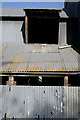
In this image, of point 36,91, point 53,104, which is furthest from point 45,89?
point 53,104

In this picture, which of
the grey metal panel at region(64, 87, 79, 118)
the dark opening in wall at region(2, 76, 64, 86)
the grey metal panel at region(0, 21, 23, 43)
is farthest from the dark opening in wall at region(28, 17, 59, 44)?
the grey metal panel at region(64, 87, 79, 118)

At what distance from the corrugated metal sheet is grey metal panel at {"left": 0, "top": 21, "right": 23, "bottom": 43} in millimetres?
2062

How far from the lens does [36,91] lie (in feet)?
17.0

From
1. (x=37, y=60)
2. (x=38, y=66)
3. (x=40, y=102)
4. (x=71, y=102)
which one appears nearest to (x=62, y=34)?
(x=37, y=60)

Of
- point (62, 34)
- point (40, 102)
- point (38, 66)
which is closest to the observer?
point (40, 102)

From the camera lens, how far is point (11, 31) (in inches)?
478

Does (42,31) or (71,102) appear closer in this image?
(71,102)

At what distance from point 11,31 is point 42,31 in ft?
11.0

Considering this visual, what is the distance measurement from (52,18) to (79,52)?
464 cm

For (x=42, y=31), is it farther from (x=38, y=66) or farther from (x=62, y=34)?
(x=38, y=66)

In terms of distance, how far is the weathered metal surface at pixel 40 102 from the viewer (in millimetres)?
5047

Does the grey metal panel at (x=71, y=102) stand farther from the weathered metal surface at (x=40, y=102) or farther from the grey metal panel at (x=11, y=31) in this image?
the grey metal panel at (x=11, y=31)

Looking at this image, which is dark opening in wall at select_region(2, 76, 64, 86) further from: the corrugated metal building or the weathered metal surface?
the weathered metal surface

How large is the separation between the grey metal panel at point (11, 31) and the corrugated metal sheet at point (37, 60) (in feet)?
6.77
